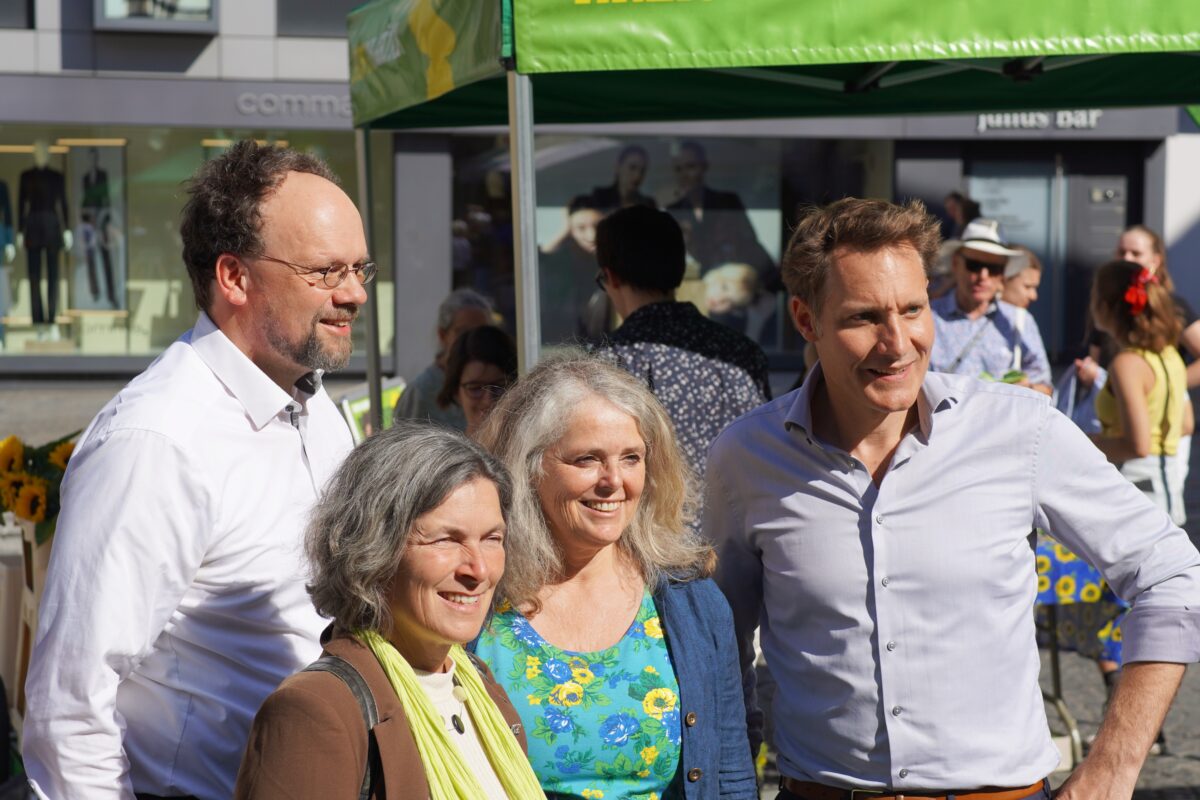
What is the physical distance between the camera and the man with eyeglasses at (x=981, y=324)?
677cm

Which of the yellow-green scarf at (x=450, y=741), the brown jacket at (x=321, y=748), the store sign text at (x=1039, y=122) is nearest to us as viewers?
the brown jacket at (x=321, y=748)

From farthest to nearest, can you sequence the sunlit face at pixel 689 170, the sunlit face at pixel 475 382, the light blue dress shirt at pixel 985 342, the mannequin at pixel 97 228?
the sunlit face at pixel 689 170 < the mannequin at pixel 97 228 < the light blue dress shirt at pixel 985 342 < the sunlit face at pixel 475 382

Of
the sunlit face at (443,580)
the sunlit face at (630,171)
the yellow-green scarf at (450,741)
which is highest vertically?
the sunlit face at (630,171)

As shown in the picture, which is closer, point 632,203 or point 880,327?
point 880,327

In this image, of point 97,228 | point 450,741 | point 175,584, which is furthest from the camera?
point 97,228

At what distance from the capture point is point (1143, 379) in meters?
5.71

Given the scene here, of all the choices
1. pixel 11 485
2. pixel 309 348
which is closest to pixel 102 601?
pixel 309 348

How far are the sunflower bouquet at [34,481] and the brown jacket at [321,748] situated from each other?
303 centimetres

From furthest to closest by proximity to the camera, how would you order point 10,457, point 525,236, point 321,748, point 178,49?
1. point 178,49
2. point 10,457
3. point 525,236
4. point 321,748

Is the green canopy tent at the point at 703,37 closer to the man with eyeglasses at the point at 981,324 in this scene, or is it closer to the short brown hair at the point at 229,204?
the short brown hair at the point at 229,204

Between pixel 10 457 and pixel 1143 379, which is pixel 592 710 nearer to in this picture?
pixel 10 457

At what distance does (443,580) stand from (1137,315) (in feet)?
14.5

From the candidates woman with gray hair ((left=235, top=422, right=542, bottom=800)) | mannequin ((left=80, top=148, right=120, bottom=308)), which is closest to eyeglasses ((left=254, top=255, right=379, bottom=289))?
woman with gray hair ((left=235, top=422, right=542, bottom=800))

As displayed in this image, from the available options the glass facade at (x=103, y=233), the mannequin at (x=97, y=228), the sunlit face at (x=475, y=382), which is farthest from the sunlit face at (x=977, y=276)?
the mannequin at (x=97, y=228)
